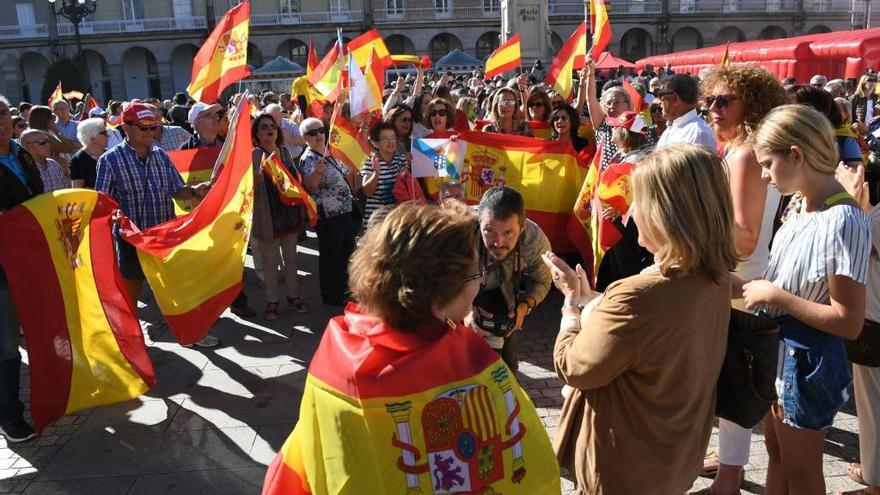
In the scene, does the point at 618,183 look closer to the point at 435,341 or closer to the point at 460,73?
the point at 435,341

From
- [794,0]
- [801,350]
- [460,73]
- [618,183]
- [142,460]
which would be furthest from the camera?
[794,0]

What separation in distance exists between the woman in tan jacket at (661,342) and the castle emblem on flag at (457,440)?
36cm

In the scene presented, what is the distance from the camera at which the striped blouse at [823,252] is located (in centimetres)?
217

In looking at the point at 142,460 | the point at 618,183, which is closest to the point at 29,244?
the point at 142,460

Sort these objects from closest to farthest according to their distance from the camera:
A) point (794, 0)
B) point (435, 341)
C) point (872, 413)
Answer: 1. point (435, 341)
2. point (872, 413)
3. point (794, 0)

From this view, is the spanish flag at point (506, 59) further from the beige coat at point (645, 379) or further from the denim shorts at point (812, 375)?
the beige coat at point (645, 379)

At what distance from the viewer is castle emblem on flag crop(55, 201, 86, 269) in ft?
13.4

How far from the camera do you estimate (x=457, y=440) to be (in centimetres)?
159

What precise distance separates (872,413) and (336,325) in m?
2.46

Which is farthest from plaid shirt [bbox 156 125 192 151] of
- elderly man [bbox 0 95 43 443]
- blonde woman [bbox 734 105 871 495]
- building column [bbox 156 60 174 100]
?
building column [bbox 156 60 174 100]

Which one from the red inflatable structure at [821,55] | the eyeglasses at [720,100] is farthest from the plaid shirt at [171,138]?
the red inflatable structure at [821,55]

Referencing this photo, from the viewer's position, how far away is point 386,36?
147 feet

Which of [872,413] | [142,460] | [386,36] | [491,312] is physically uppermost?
[386,36]

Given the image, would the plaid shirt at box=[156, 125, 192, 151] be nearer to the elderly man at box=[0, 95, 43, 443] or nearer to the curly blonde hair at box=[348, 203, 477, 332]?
the elderly man at box=[0, 95, 43, 443]
